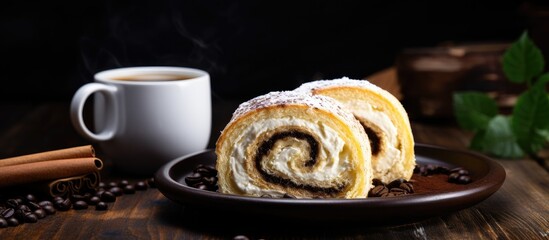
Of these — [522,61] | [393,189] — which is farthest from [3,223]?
[522,61]

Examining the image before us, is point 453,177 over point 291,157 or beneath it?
beneath

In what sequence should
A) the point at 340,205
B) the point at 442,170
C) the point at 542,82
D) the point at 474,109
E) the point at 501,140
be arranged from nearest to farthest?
1. the point at 340,205
2. the point at 442,170
3. the point at 542,82
4. the point at 501,140
5. the point at 474,109

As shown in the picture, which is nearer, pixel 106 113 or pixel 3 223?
pixel 3 223

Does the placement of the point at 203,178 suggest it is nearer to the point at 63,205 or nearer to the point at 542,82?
the point at 63,205

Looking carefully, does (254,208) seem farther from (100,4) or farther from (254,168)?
(100,4)

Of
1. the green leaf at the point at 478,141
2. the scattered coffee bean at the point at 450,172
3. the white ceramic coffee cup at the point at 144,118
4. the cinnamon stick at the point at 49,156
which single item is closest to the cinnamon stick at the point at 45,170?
the cinnamon stick at the point at 49,156

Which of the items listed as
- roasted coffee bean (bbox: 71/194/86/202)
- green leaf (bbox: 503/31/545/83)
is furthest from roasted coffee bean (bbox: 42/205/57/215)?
green leaf (bbox: 503/31/545/83)

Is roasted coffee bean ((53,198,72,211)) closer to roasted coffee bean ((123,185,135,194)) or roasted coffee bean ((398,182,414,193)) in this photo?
roasted coffee bean ((123,185,135,194))
